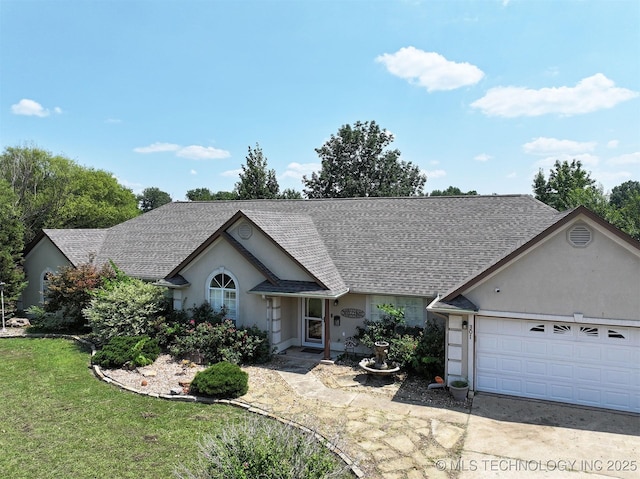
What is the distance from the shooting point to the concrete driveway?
27.2 feet

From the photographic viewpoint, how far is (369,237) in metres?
19.3

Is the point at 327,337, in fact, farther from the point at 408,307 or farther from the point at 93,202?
the point at 93,202

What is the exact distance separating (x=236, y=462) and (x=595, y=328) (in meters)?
10.4

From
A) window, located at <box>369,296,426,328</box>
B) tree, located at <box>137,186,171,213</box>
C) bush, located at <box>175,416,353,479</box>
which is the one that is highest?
tree, located at <box>137,186,171,213</box>

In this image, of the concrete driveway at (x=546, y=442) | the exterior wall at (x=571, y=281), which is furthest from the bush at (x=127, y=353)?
the exterior wall at (x=571, y=281)

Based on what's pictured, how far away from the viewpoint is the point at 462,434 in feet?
32.1

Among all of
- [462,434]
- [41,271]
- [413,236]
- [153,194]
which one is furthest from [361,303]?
[153,194]

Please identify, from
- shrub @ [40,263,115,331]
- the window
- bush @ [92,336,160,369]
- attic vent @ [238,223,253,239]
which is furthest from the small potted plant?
shrub @ [40,263,115,331]

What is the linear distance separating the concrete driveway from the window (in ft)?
14.0

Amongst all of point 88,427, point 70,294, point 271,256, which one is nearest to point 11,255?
point 70,294

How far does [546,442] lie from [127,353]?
1292 cm

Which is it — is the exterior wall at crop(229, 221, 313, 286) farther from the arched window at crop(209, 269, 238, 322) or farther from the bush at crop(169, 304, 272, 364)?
the bush at crop(169, 304, 272, 364)

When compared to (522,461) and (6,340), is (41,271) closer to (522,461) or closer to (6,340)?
(6,340)

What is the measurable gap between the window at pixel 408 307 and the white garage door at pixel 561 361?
336 cm
